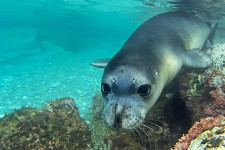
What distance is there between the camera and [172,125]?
3.11 meters

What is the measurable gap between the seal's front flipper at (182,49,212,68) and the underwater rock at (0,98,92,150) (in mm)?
2108

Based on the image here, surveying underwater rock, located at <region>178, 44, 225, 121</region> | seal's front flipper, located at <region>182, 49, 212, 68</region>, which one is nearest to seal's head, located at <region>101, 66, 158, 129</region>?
underwater rock, located at <region>178, 44, 225, 121</region>

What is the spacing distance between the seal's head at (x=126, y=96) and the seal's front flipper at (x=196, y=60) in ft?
4.31

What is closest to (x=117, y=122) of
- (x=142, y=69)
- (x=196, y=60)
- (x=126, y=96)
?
(x=126, y=96)

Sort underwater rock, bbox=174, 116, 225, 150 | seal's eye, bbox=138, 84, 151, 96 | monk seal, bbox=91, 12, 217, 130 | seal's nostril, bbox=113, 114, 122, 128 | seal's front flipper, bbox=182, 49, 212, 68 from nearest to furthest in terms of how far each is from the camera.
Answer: underwater rock, bbox=174, 116, 225, 150, seal's nostril, bbox=113, 114, 122, 128, monk seal, bbox=91, 12, 217, 130, seal's eye, bbox=138, 84, 151, 96, seal's front flipper, bbox=182, 49, 212, 68

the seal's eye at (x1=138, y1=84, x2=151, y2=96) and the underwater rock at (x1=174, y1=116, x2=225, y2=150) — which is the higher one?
the underwater rock at (x1=174, y1=116, x2=225, y2=150)

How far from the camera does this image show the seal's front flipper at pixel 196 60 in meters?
3.77

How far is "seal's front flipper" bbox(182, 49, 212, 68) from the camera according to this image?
3770 millimetres

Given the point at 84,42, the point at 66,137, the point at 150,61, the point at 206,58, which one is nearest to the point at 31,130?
the point at 66,137

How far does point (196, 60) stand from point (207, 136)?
242 cm

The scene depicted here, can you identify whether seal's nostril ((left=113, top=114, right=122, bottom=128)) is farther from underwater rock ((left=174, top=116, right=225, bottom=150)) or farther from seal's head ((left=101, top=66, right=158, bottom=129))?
underwater rock ((left=174, top=116, right=225, bottom=150))

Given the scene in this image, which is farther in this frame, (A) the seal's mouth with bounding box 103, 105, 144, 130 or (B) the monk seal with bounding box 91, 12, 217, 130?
(B) the monk seal with bounding box 91, 12, 217, 130

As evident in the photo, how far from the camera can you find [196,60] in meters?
3.90

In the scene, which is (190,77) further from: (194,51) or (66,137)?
(66,137)
